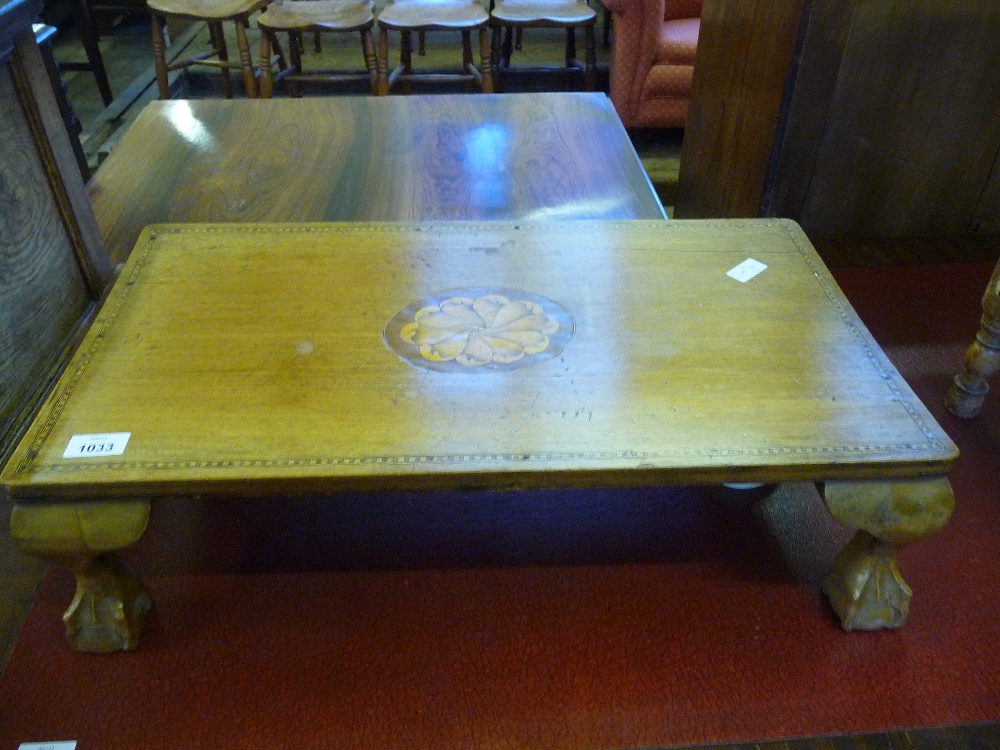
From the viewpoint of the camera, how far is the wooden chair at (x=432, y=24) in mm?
3326

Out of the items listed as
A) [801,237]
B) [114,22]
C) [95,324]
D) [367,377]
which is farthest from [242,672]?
[114,22]

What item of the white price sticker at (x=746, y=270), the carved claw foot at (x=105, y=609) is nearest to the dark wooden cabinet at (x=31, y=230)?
the carved claw foot at (x=105, y=609)

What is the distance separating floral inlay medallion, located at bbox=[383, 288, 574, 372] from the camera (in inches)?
54.7

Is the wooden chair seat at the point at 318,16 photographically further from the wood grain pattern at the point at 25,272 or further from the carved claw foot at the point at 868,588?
the carved claw foot at the point at 868,588

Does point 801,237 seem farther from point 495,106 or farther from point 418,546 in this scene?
point 495,106

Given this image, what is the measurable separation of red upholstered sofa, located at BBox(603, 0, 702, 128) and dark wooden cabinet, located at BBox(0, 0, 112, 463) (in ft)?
7.61

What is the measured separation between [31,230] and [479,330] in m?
0.94

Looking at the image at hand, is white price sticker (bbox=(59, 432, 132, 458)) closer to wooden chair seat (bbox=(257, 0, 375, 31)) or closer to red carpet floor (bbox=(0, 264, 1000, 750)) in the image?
red carpet floor (bbox=(0, 264, 1000, 750))

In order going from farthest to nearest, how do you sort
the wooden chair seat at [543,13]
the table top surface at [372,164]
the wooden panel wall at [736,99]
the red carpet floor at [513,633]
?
the wooden chair seat at [543,13]
the wooden panel wall at [736,99]
the table top surface at [372,164]
the red carpet floor at [513,633]

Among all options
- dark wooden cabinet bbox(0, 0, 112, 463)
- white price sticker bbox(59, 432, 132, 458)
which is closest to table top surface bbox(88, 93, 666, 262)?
dark wooden cabinet bbox(0, 0, 112, 463)

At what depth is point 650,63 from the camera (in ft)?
11.0

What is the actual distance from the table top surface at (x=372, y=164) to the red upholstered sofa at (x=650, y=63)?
695 mm

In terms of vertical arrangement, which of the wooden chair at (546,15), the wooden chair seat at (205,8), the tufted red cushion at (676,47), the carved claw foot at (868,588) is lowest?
the carved claw foot at (868,588)

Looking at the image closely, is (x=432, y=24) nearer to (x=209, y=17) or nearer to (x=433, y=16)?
(x=433, y=16)
